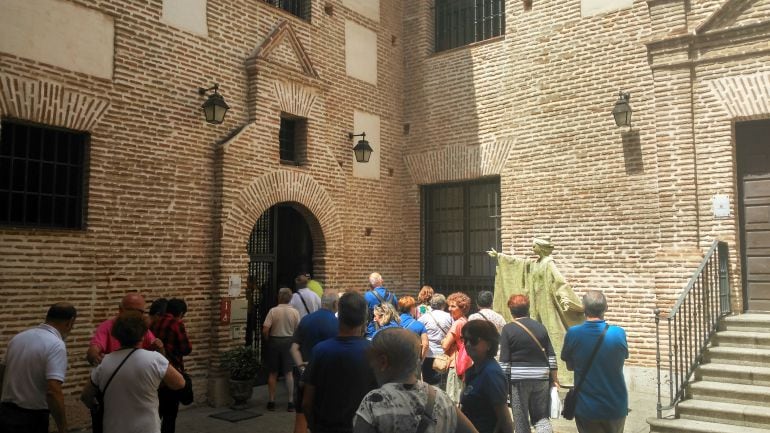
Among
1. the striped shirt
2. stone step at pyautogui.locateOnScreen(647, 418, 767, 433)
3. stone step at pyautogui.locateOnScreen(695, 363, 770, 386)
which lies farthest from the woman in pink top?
stone step at pyautogui.locateOnScreen(695, 363, 770, 386)

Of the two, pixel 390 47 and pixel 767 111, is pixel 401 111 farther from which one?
pixel 767 111

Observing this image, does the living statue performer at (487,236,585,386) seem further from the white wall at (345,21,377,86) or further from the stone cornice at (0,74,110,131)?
the stone cornice at (0,74,110,131)

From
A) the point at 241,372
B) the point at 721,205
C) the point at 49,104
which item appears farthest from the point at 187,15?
the point at 721,205

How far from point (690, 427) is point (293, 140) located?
7192mm

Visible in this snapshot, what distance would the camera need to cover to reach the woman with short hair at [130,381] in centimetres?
A: 384

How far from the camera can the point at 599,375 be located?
15.5ft

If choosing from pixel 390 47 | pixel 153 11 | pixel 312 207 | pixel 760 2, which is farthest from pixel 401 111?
pixel 760 2

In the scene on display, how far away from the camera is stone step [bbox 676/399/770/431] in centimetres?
613

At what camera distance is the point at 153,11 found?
816 centimetres

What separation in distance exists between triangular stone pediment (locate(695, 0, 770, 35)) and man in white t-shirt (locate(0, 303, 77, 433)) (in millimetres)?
8895

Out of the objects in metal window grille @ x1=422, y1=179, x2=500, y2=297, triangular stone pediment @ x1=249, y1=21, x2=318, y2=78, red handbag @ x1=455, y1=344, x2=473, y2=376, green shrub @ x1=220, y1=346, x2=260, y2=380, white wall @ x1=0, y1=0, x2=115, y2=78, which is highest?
triangular stone pediment @ x1=249, y1=21, x2=318, y2=78

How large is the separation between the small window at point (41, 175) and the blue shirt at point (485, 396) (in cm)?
564

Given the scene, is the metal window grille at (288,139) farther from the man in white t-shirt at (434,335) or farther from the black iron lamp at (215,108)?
the man in white t-shirt at (434,335)

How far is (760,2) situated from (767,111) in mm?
1543
